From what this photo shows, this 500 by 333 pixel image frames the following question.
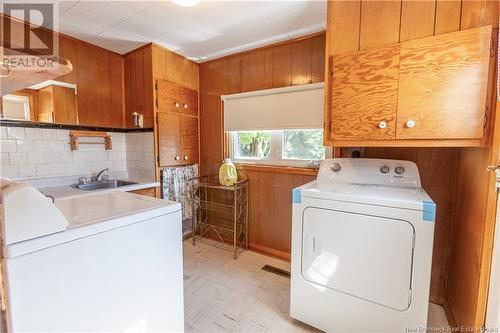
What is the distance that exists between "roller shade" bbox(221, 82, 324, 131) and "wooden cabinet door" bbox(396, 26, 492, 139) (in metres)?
0.86

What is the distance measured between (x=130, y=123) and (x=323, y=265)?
251 cm

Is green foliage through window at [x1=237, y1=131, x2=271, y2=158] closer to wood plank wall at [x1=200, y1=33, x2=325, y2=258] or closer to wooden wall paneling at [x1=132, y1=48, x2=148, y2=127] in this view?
wood plank wall at [x1=200, y1=33, x2=325, y2=258]

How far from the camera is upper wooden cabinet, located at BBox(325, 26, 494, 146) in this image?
118 centimetres

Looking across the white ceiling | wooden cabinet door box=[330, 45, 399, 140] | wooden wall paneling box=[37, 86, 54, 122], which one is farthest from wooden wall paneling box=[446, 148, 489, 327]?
wooden wall paneling box=[37, 86, 54, 122]

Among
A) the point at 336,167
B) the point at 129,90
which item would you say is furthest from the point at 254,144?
the point at 129,90

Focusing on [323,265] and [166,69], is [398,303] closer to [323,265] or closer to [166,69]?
[323,265]

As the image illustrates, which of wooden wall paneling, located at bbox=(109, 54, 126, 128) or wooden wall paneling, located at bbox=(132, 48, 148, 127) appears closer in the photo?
wooden wall paneling, located at bbox=(132, 48, 148, 127)

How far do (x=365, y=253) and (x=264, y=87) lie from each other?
1.86 meters

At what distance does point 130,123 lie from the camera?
8.94 feet

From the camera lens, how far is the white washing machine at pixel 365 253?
1.24 m

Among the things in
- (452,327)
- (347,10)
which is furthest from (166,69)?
(452,327)

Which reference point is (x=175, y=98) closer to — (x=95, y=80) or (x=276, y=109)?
(x=95, y=80)

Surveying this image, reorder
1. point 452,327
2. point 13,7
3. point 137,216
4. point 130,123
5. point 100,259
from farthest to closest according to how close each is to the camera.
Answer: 1. point 130,123
2. point 13,7
3. point 452,327
4. point 137,216
5. point 100,259

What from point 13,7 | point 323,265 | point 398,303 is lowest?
point 398,303
